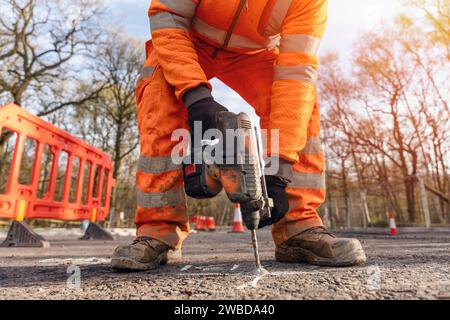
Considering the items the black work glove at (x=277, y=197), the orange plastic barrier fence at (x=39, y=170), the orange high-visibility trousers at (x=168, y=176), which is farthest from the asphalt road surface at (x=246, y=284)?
the orange plastic barrier fence at (x=39, y=170)

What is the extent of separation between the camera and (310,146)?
1902mm

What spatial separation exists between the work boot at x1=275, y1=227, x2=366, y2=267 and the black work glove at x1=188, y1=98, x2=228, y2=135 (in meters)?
0.77

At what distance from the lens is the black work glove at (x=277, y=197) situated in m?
1.42

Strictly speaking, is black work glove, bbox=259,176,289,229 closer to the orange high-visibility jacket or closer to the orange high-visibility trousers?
the orange high-visibility jacket

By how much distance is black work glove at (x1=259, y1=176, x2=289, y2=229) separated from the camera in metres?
1.42

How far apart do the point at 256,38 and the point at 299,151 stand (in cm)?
74

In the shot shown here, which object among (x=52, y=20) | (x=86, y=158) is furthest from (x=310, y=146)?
(x=52, y=20)

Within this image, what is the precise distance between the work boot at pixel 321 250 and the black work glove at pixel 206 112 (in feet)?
2.51

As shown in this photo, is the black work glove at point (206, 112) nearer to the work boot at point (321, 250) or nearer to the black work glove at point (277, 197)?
the black work glove at point (277, 197)

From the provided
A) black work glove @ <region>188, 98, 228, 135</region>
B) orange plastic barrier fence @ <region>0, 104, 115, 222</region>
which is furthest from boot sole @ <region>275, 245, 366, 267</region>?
orange plastic barrier fence @ <region>0, 104, 115, 222</region>

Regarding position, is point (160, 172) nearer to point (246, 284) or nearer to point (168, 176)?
point (168, 176)
